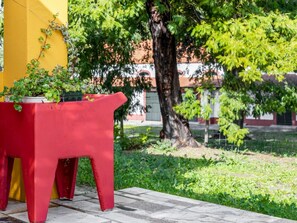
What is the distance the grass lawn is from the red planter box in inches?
67.3

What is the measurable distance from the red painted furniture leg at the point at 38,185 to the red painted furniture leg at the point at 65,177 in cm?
92

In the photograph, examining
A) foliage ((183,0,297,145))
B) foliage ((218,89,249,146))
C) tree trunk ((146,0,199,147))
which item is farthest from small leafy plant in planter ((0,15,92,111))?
tree trunk ((146,0,199,147))

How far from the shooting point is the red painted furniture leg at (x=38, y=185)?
14.1 feet

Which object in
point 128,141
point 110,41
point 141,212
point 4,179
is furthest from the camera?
point 110,41

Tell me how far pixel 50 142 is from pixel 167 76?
386 inches

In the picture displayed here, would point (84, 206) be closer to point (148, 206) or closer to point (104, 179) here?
point (104, 179)

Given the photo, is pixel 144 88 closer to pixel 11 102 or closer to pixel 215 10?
pixel 215 10

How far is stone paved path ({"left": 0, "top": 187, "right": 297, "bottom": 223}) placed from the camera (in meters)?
4.42

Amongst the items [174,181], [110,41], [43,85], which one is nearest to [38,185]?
[43,85]

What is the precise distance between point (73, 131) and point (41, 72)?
2.50ft

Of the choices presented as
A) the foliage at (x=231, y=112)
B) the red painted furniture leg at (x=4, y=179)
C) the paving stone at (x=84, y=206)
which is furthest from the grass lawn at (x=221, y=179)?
the red painted furniture leg at (x=4, y=179)

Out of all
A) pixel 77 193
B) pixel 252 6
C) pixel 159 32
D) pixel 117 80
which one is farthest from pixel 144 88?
pixel 77 193

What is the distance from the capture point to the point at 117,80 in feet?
61.1

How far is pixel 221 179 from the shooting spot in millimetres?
8758
